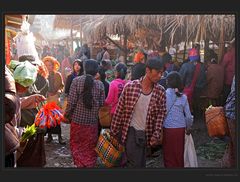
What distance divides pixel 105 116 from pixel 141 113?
0.95 meters

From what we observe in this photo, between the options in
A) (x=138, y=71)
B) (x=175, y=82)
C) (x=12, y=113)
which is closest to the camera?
(x=12, y=113)

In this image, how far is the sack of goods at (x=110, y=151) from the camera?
166 inches

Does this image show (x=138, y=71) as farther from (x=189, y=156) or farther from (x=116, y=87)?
(x=189, y=156)

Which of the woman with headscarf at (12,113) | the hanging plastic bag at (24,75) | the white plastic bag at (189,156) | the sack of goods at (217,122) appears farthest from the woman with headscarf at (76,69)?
the sack of goods at (217,122)

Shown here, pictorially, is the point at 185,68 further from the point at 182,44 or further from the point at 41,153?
the point at 41,153

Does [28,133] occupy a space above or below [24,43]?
below

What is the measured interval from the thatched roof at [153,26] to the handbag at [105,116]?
1.22 m

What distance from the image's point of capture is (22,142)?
4164 mm

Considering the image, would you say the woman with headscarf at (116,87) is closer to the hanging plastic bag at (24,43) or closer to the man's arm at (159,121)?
the man's arm at (159,121)

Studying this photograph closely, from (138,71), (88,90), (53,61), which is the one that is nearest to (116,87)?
(138,71)

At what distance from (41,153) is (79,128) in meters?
0.61

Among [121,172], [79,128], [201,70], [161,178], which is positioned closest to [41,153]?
[79,128]

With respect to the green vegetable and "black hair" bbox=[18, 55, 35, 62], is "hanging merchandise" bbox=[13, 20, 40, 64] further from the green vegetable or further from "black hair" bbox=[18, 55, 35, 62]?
the green vegetable

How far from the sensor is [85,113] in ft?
15.2
